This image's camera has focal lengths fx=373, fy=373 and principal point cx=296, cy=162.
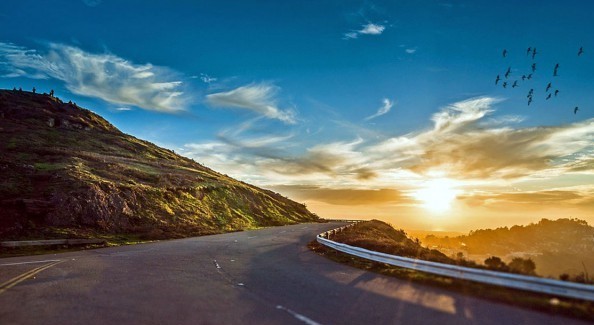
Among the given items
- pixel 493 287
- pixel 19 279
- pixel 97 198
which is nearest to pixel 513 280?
pixel 493 287

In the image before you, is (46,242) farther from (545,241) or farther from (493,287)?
(545,241)

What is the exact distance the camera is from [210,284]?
38.8 ft

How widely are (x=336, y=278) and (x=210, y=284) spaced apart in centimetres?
431

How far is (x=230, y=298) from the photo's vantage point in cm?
976

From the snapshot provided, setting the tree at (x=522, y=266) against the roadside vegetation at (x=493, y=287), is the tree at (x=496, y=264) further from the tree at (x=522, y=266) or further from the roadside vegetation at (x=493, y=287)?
the tree at (x=522, y=266)

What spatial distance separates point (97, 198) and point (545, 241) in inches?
3792

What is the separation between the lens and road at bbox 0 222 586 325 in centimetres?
779

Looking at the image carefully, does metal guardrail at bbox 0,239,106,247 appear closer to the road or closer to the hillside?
the hillside

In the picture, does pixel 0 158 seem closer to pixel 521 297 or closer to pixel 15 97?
pixel 521 297

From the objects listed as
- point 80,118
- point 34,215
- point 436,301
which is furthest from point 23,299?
point 80,118

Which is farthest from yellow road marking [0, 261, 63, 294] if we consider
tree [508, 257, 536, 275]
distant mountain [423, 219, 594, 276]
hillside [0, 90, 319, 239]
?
distant mountain [423, 219, 594, 276]

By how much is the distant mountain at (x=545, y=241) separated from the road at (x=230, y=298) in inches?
2813

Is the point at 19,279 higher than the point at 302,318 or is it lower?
lower

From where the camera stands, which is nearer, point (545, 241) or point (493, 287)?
point (493, 287)
